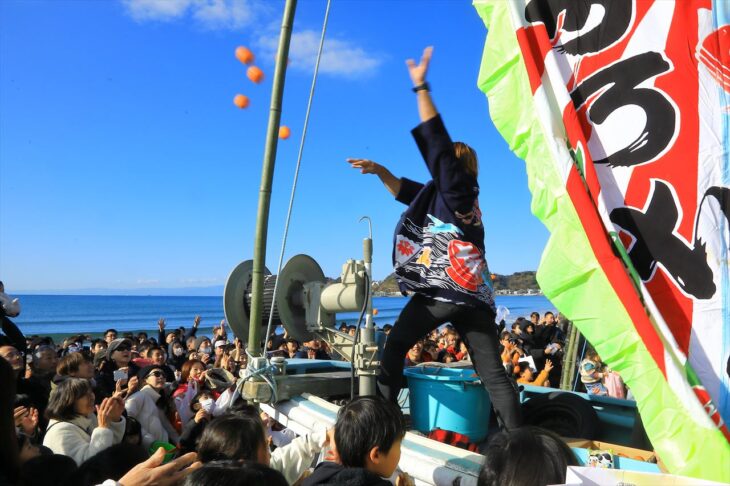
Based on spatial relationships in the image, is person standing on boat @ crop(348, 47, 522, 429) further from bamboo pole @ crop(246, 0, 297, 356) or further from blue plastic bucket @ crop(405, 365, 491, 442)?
bamboo pole @ crop(246, 0, 297, 356)

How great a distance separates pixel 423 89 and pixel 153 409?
4040mm

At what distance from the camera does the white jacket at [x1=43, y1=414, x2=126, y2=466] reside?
3.51 meters

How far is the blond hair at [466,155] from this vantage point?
10.5 feet

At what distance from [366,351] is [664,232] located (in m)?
1.76

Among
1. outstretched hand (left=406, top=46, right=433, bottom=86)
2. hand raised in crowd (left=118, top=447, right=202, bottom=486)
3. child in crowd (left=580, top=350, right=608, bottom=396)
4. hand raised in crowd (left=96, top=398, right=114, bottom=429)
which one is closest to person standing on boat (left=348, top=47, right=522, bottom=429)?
outstretched hand (left=406, top=46, right=433, bottom=86)

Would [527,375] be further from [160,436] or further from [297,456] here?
[297,456]

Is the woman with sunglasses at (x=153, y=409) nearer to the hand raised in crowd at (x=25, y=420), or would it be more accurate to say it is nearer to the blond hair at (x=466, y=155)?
the hand raised in crowd at (x=25, y=420)

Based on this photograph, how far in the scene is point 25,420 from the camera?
4.05m

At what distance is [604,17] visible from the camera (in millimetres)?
2631

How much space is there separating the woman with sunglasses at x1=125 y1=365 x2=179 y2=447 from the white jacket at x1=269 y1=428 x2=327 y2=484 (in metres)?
2.43

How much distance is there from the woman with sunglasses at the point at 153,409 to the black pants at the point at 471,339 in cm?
272

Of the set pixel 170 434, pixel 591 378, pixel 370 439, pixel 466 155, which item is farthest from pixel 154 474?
pixel 591 378

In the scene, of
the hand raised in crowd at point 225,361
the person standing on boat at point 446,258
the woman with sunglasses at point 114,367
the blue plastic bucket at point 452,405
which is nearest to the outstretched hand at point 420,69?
the person standing on boat at point 446,258

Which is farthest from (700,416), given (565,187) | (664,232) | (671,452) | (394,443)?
(394,443)
